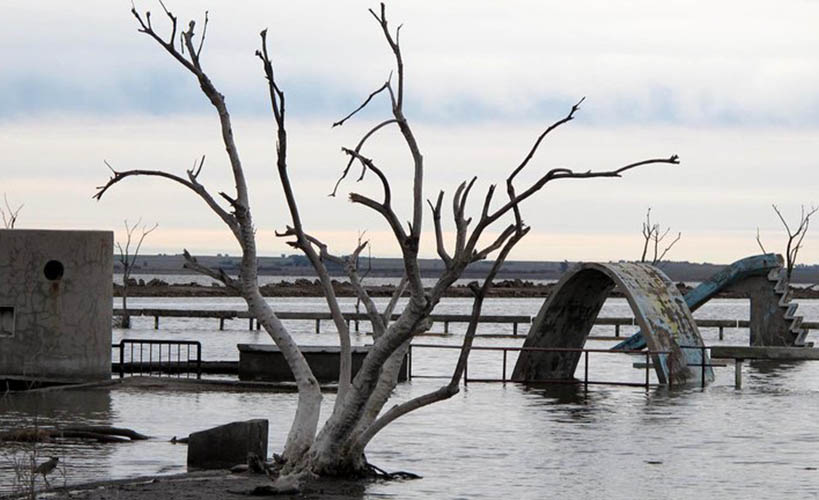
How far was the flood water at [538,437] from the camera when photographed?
18188 millimetres

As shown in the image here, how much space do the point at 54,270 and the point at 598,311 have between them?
476 inches

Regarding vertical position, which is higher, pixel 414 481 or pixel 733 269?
pixel 733 269

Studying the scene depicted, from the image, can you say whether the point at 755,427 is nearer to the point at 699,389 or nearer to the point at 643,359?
the point at 699,389

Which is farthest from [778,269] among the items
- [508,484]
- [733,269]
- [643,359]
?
[508,484]

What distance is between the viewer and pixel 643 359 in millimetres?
45719

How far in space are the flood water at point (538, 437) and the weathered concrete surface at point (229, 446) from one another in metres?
0.33

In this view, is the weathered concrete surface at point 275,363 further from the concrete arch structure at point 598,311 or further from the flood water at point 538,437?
the concrete arch structure at point 598,311

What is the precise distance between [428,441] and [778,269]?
85.2ft

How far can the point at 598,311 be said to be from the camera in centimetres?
3562

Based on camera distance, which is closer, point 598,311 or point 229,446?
point 229,446

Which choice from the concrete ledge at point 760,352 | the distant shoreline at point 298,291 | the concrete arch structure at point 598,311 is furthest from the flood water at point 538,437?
the distant shoreline at point 298,291

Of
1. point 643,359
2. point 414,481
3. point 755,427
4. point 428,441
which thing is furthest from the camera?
point 643,359

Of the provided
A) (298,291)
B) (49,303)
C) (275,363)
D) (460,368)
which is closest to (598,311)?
(275,363)

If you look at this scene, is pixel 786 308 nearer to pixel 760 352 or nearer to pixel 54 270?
pixel 760 352
